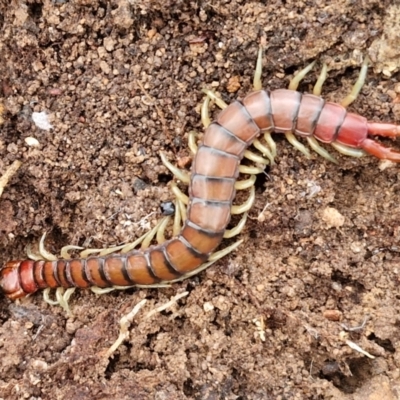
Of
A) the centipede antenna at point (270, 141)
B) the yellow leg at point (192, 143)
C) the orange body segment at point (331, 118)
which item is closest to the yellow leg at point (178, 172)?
the yellow leg at point (192, 143)

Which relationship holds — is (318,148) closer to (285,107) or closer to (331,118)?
(331,118)

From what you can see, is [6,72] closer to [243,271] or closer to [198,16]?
[198,16]

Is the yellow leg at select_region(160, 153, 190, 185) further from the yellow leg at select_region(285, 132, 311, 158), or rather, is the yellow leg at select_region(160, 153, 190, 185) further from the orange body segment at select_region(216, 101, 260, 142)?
the yellow leg at select_region(285, 132, 311, 158)

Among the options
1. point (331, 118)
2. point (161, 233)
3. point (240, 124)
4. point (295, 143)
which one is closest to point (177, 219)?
point (161, 233)

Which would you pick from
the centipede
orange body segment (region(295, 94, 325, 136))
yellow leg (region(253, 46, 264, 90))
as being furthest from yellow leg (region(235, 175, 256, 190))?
yellow leg (region(253, 46, 264, 90))

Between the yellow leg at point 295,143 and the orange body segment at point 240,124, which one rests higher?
the orange body segment at point 240,124

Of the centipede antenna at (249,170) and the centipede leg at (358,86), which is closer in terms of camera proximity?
the centipede leg at (358,86)

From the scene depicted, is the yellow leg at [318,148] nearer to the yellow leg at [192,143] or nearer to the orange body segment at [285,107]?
the orange body segment at [285,107]

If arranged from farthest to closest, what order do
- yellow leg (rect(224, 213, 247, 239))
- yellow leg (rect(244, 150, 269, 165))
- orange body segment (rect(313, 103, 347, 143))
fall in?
yellow leg (rect(224, 213, 247, 239)), yellow leg (rect(244, 150, 269, 165)), orange body segment (rect(313, 103, 347, 143))
